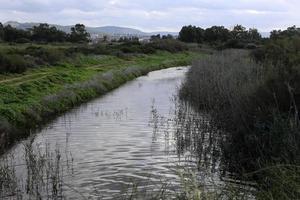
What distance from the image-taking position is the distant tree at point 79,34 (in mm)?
108500

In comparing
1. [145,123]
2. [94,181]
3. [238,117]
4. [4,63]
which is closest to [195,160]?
[238,117]

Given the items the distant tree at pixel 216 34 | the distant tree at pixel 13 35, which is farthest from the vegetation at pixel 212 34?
the distant tree at pixel 13 35

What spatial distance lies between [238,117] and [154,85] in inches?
908

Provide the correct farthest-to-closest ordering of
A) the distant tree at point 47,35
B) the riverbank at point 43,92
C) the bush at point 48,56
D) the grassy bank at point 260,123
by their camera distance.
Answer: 1. the distant tree at point 47,35
2. the bush at point 48,56
3. the riverbank at point 43,92
4. the grassy bank at point 260,123

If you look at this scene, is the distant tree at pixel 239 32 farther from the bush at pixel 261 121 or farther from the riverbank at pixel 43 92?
the bush at pixel 261 121

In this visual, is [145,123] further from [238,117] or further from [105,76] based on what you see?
[105,76]

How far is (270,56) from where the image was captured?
82.2ft

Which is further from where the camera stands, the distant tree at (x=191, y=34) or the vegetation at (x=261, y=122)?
the distant tree at (x=191, y=34)

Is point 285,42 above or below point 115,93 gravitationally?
above

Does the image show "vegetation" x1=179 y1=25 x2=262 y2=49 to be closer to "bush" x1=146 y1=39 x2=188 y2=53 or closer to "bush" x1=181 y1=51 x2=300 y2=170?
"bush" x1=146 y1=39 x2=188 y2=53

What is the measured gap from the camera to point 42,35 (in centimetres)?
10294

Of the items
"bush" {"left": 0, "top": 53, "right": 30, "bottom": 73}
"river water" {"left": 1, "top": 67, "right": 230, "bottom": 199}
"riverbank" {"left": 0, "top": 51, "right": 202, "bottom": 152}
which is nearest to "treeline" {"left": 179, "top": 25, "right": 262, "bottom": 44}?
"riverbank" {"left": 0, "top": 51, "right": 202, "bottom": 152}

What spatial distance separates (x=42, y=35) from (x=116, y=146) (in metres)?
88.8

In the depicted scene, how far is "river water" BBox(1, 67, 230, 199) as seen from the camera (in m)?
12.6
